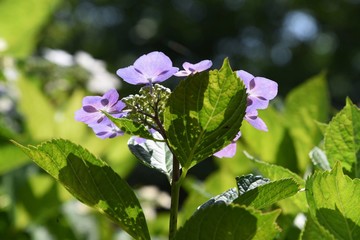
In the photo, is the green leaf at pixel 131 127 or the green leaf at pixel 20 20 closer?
the green leaf at pixel 131 127

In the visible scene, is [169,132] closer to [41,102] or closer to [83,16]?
[41,102]

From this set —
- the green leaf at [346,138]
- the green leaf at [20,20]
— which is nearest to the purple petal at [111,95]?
the green leaf at [346,138]

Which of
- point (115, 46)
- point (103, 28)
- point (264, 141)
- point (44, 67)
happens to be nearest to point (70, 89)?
point (44, 67)

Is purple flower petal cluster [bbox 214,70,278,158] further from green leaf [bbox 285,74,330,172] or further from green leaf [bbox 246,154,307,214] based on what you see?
green leaf [bbox 285,74,330,172]

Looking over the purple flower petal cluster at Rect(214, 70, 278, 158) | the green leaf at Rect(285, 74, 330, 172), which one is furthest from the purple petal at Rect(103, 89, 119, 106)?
the green leaf at Rect(285, 74, 330, 172)

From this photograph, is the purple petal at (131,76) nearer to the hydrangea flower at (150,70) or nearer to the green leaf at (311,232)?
the hydrangea flower at (150,70)

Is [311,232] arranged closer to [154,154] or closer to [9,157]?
[154,154]
